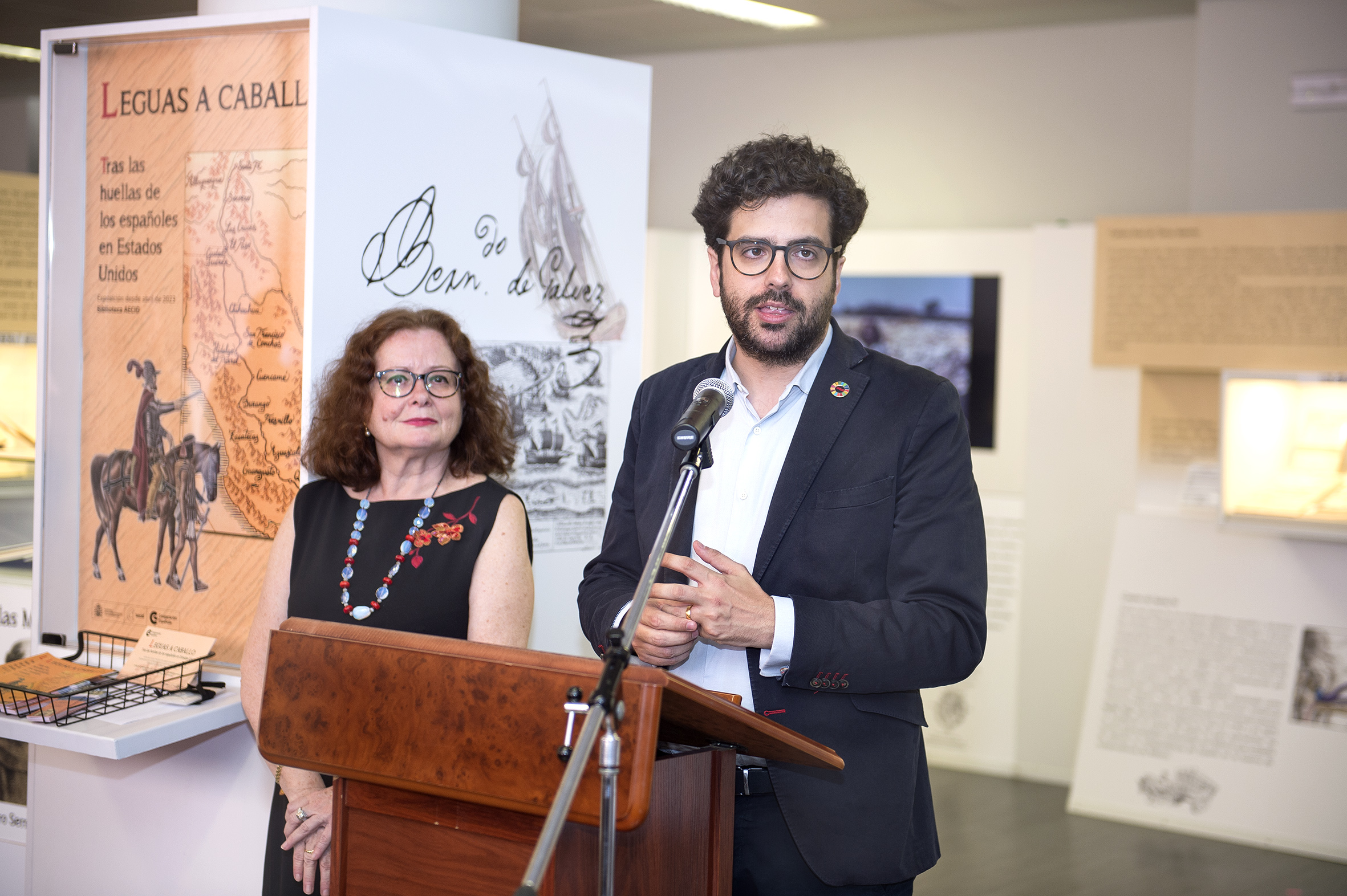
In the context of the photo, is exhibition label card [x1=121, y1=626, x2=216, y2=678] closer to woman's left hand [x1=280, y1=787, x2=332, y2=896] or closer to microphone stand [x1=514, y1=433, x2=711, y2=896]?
woman's left hand [x1=280, y1=787, x2=332, y2=896]

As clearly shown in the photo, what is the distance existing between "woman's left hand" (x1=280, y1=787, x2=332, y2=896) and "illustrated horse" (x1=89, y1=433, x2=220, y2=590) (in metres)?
0.95

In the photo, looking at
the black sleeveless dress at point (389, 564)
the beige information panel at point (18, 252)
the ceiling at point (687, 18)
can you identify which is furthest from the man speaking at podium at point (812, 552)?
the beige information panel at point (18, 252)

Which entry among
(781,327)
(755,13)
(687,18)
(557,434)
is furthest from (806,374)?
(687,18)

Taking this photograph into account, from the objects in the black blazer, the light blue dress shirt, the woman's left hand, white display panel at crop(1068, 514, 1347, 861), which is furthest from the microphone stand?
white display panel at crop(1068, 514, 1347, 861)

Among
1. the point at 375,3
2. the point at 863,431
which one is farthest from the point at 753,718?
the point at 375,3

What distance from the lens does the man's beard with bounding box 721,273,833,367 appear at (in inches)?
74.0

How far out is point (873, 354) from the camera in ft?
6.57

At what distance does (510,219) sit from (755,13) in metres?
3.41

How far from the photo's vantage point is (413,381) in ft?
7.65

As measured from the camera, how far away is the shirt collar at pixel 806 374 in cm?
197

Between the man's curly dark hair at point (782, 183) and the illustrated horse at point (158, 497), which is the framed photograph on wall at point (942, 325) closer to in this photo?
the illustrated horse at point (158, 497)

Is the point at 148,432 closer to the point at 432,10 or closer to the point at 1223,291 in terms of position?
the point at 432,10

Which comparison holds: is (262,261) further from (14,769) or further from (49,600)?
(14,769)

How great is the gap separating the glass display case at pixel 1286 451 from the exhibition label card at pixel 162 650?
155 inches
